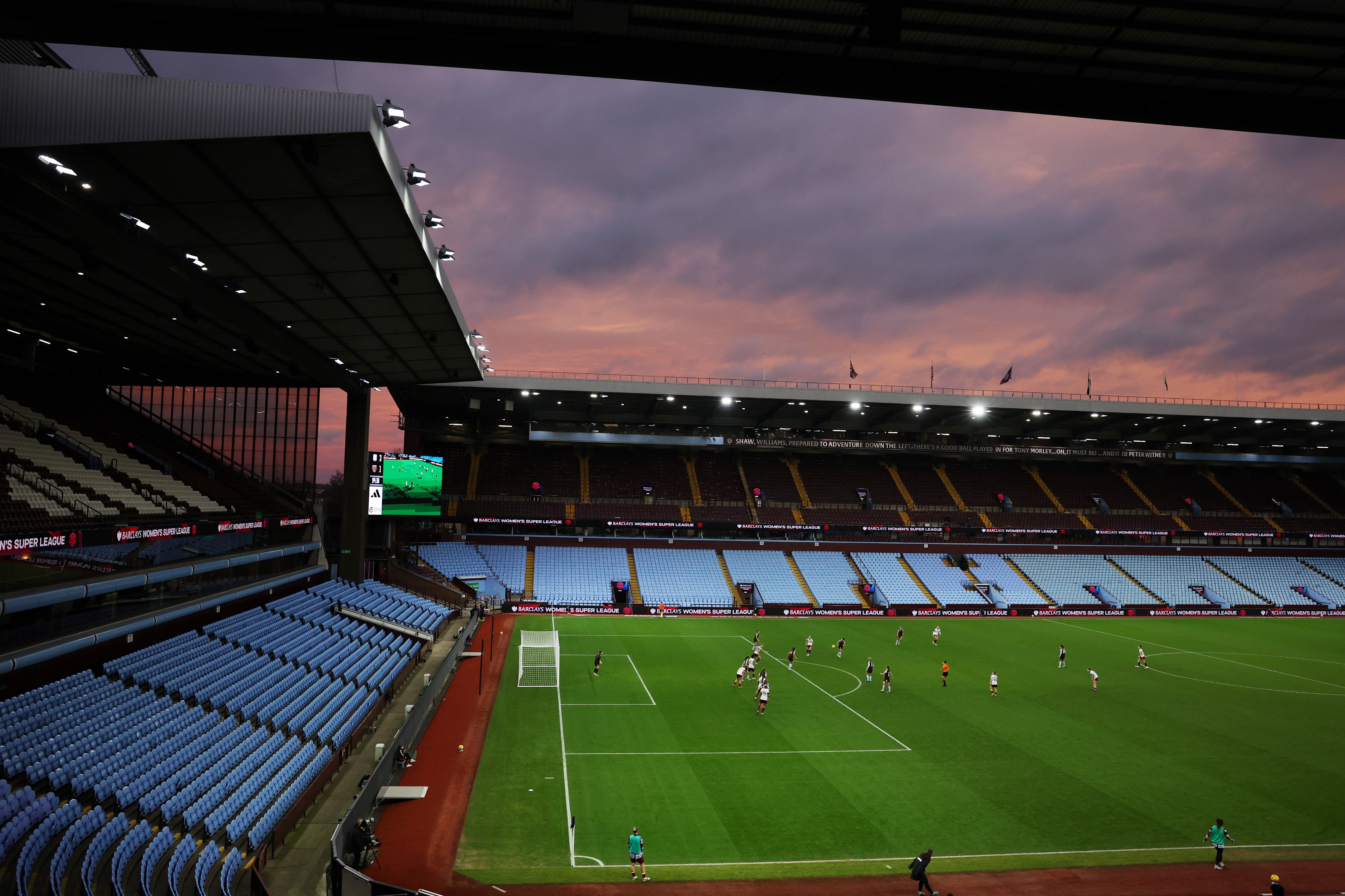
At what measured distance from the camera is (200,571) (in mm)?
24156

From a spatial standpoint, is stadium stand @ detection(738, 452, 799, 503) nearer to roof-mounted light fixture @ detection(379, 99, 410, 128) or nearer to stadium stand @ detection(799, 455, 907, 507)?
stadium stand @ detection(799, 455, 907, 507)

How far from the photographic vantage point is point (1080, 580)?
A: 57531 millimetres

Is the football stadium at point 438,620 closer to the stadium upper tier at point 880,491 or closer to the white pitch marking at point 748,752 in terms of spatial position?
the white pitch marking at point 748,752

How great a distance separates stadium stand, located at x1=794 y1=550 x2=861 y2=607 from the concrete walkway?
34.9m

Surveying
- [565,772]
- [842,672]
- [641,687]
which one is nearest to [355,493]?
[641,687]

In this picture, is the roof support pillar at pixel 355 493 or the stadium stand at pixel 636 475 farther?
the stadium stand at pixel 636 475

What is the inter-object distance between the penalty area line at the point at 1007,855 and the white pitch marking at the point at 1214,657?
19035 mm

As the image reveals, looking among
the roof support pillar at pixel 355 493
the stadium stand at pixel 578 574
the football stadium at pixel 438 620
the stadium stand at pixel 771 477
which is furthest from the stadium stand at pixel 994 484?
Answer: the roof support pillar at pixel 355 493

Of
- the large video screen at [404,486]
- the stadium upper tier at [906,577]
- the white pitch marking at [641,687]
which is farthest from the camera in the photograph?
the stadium upper tier at [906,577]

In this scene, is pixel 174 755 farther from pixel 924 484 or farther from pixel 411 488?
pixel 924 484

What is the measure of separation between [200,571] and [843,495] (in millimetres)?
49934

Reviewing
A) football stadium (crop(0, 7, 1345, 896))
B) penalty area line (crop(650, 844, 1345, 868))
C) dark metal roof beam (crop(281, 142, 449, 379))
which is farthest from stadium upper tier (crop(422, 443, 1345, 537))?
penalty area line (crop(650, 844, 1345, 868))

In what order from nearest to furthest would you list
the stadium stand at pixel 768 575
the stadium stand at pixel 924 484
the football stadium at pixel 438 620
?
the football stadium at pixel 438 620 < the stadium stand at pixel 768 575 < the stadium stand at pixel 924 484

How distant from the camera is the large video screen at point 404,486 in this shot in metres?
40.4
